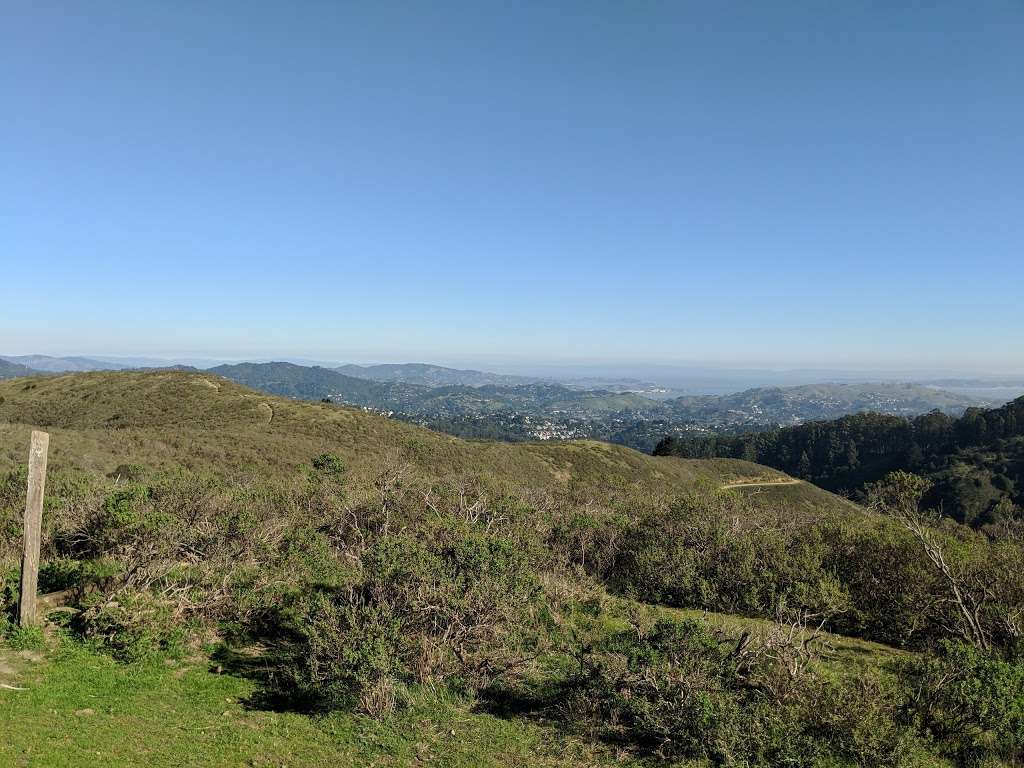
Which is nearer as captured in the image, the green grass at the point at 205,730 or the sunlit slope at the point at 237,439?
the green grass at the point at 205,730

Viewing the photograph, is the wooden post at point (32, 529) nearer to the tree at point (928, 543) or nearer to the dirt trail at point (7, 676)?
the dirt trail at point (7, 676)

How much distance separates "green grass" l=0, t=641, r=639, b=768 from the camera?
807 cm

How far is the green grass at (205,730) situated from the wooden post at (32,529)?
0.89 m

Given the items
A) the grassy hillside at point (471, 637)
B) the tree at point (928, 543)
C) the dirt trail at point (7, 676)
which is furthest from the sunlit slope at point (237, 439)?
the dirt trail at point (7, 676)

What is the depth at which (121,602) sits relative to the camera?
11.4 meters

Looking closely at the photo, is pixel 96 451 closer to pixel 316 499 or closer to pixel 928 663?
pixel 316 499

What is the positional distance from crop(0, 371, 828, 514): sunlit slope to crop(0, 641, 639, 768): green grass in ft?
61.2

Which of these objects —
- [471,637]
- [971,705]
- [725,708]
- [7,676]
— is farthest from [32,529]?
[971,705]

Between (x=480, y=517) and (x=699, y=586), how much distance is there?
7.93m

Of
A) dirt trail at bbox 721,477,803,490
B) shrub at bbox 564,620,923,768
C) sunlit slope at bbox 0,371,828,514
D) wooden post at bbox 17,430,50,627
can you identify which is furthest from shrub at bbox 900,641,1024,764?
dirt trail at bbox 721,477,803,490

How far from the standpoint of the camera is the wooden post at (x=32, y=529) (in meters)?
11.4

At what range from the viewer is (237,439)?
40.1 meters

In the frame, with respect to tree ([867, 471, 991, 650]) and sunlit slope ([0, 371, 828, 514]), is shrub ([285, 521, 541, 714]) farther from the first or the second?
sunlit slope ([0, 371, 828, 514])

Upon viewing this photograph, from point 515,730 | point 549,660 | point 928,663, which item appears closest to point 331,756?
point 515,730
